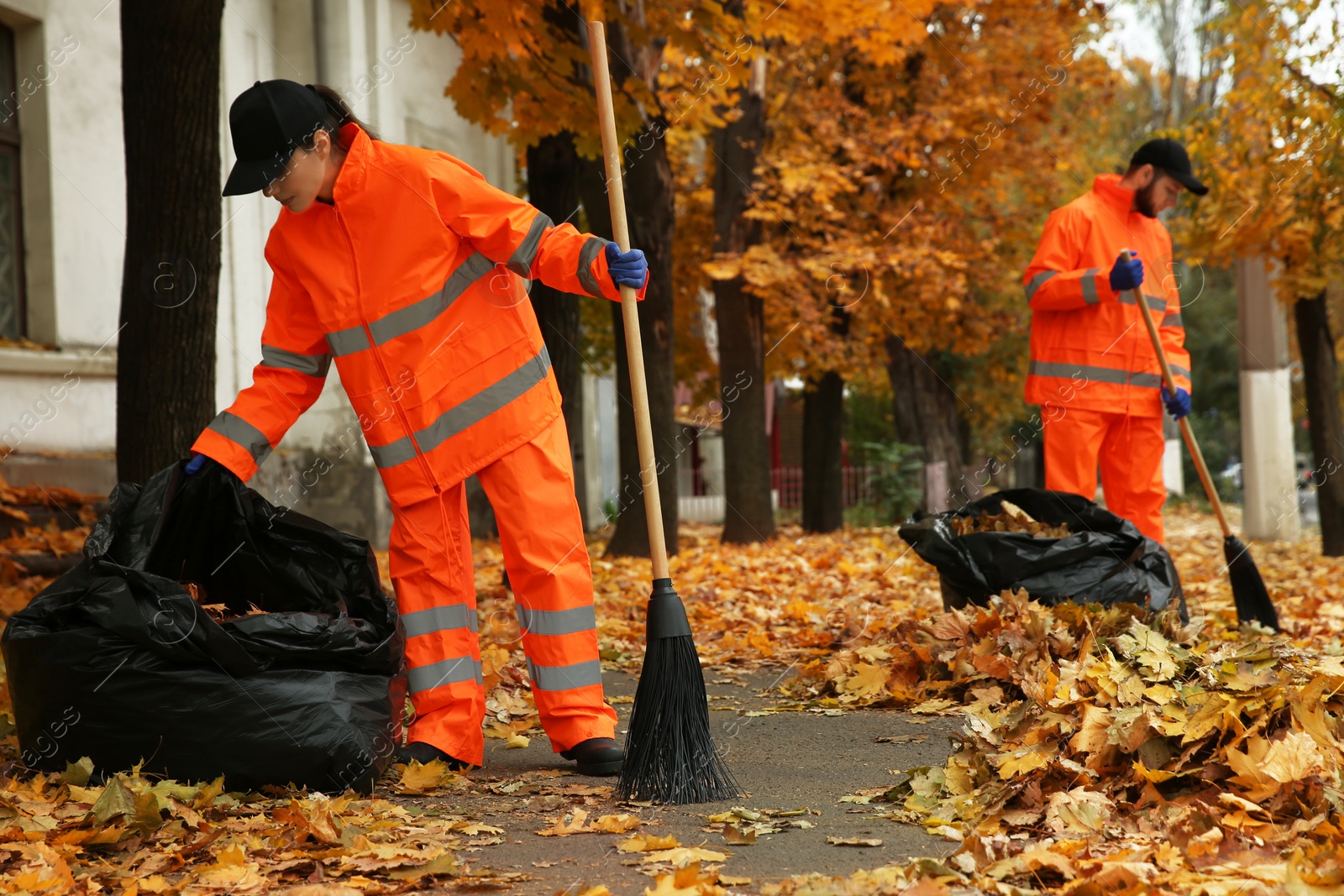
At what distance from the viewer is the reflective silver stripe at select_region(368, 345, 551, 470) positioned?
3352 millimetres

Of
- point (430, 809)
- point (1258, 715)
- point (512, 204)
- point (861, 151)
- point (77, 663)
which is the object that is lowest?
point (430, 809)

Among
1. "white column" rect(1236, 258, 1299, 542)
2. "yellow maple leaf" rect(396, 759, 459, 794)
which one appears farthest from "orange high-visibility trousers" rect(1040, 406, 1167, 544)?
"white column" rect(1236, 258, 1299, 542)

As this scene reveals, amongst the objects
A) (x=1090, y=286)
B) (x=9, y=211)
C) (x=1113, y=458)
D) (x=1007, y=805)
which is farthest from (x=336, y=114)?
(x=9, y=211)

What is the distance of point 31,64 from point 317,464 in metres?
3.90

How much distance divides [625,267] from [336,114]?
98cm

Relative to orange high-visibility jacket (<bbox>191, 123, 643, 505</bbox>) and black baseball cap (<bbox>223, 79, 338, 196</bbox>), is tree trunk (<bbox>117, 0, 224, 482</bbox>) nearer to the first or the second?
orange high-visibility jacket (<bbox>191, 123, 643, 505</bbox>)

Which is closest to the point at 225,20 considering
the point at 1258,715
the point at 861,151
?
the point at 861,151

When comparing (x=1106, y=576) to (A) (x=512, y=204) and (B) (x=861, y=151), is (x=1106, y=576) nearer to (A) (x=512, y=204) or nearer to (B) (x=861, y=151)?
(A) (x=512, y=204)

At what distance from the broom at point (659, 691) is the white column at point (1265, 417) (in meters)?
11.7

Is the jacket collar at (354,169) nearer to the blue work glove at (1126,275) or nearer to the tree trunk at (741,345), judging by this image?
the blue work glove at (1126,275)

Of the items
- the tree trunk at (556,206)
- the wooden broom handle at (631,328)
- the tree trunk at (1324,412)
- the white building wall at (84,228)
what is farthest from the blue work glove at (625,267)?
the tree trunk at (1324,412)

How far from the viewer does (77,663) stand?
305cm

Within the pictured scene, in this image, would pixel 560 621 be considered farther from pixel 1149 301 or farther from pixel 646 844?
pixel 1149 301

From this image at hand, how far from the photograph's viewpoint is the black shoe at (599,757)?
3.33m
